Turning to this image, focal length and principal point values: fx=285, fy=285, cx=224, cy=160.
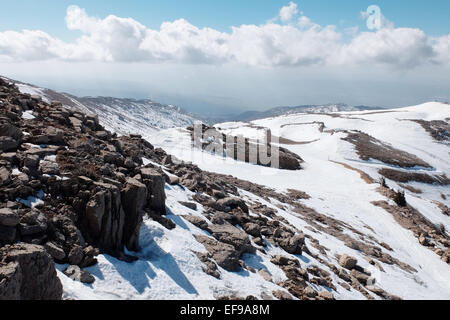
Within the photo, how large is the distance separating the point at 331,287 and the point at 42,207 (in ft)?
40.5

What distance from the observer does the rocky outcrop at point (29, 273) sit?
243 inches

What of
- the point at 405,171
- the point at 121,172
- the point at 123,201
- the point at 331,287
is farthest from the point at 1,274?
the point at 405,171

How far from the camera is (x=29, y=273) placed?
21.7ft

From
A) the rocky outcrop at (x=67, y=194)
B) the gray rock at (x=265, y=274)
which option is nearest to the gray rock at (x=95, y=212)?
the rocky outcrop at (x=67, y=194)

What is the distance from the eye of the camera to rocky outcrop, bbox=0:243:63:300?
6.16 metres

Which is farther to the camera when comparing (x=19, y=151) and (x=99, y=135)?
(x=99, y=135)

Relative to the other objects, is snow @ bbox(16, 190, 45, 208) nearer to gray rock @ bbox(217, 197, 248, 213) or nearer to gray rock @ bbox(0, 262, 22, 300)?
gray rock @ bbox(0, 262, 22, 300)

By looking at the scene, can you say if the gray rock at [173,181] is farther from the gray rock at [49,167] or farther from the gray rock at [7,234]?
the gray rock at [7,234]

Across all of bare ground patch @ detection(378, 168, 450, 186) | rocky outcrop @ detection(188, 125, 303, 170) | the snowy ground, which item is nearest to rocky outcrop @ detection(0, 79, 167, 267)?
the snowy ground

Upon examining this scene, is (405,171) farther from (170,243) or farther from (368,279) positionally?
(170,243)

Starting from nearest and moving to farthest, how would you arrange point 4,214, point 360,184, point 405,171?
point 4,214 → point 360,184 → point 405,171

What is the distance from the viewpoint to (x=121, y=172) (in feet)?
41.5

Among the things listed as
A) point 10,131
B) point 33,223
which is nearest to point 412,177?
point 10,131

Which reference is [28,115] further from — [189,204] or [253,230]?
[253,230]
